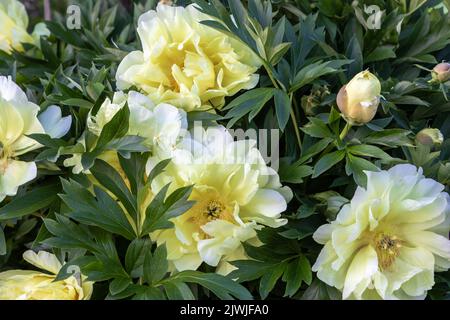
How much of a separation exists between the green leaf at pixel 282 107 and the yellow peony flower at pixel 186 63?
0.04 metres

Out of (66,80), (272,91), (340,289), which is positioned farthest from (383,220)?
(66,80)

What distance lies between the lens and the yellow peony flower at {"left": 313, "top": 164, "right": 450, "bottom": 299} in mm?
694

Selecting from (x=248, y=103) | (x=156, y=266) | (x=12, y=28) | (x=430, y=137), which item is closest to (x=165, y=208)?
(x=156, y=266)

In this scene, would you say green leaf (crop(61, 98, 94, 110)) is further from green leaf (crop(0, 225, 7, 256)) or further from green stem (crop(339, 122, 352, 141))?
green stem (crop(339, 122, 352, 141))

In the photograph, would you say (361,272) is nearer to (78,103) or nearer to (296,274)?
(296,274)

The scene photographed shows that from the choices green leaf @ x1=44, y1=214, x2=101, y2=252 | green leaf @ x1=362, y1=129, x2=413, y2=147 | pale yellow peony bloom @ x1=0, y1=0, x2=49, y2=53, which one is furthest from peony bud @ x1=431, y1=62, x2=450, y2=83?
pale yellow peony bloom @ x1=0, y1=0, x2=49, y2=53

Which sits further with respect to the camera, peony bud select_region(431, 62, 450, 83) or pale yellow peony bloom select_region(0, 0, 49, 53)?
pale yellow peony bloom select_region(0, 0, 49, 53)

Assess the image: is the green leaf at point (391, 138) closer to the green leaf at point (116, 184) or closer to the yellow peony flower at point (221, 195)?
the yellow peony flower at point (221, 195)

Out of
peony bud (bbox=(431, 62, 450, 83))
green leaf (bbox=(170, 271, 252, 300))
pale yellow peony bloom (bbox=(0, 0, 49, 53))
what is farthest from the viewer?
→ pale yellow peony bloom (bbox=(0, 0, 49, 53))

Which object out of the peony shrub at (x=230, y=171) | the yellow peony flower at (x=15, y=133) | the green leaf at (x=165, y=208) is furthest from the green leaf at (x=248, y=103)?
the yellow peony flower at (x=15, y=133)

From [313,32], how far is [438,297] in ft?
1.15

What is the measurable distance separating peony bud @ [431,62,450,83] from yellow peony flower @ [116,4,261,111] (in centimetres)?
21

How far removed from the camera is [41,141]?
73 centimetres

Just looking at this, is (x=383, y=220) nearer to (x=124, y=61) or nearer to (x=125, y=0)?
(x=124, y=61)
